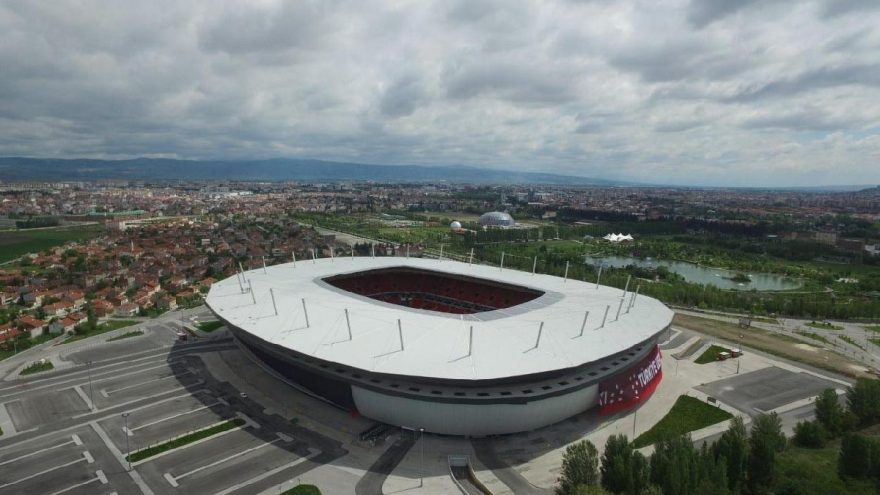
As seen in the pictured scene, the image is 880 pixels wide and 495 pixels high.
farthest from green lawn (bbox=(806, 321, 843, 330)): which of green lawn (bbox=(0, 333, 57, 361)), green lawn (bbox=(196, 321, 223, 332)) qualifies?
green lawn (bbox=(0, 333, 57, 361))

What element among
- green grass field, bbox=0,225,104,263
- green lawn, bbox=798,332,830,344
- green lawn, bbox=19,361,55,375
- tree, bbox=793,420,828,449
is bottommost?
green grass field, bbox=0,225,104,263

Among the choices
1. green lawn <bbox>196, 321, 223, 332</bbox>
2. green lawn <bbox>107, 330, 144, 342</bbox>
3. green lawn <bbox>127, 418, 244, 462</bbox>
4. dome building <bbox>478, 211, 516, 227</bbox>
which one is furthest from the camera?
dome building <bbox>478, 211, 516, 227</bbox>

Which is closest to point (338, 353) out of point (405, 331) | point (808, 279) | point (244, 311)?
point (405, 331)

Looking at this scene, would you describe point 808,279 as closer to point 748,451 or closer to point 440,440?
point 748,451

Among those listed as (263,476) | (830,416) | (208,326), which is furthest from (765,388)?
(208,326)

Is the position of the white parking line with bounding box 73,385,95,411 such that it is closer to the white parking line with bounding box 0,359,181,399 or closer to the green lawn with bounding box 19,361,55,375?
the white parking line with bounding box 0,359,181,399
